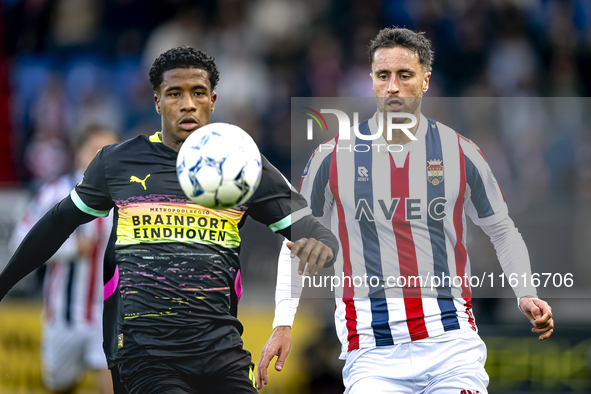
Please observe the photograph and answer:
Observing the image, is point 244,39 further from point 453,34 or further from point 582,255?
point 582,255

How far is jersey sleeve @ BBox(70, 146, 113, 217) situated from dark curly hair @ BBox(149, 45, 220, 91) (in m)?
0.52

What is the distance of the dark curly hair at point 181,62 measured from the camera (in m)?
4.05

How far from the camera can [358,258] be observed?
164 inches

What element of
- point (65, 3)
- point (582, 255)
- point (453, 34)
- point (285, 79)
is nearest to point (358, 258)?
point (582, 255)

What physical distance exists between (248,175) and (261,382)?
1.15m

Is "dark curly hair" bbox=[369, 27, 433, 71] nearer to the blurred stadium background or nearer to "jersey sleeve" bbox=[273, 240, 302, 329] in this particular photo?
"jersey sleeve" bbox=[273, 240, 302, 329]

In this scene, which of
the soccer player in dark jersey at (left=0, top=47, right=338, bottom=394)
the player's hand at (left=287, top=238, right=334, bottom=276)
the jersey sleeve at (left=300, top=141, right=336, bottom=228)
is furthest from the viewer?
the jersey sleeve at (left=300, top=141, right=336, bottom=228)

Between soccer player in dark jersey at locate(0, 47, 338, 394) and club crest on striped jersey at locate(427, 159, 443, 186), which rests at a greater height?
club crest on striped jersey at locate(427, 159, 443, 186)

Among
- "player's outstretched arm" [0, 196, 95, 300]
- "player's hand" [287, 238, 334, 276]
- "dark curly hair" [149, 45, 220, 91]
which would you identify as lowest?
"player's hand" [287, 238, 334, 276]

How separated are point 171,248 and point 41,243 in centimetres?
80

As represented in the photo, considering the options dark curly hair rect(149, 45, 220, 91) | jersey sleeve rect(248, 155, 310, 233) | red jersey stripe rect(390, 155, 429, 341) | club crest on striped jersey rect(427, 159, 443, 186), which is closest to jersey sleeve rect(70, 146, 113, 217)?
dark curly hair rect(149, 45, 220, 91)

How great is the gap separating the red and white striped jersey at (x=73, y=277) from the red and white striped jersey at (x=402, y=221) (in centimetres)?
344

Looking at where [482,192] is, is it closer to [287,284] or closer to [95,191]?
[287,284]

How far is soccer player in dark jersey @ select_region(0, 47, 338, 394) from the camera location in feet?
12.1
